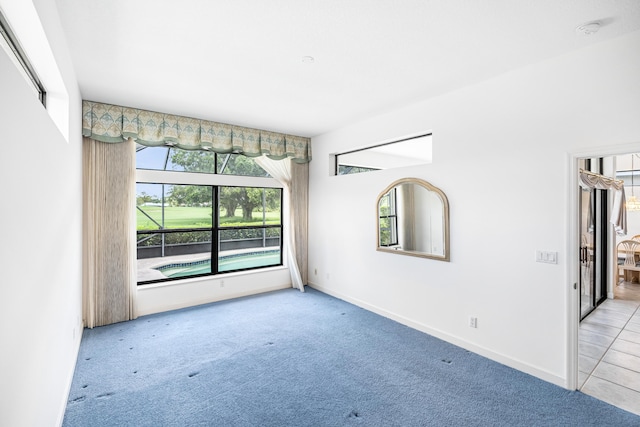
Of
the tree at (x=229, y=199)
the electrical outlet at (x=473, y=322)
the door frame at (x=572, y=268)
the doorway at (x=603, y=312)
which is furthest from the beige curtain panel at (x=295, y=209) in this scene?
the doorway at (x=603, y=312)

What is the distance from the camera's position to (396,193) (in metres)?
3.98

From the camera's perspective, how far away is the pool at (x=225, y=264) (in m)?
4.79

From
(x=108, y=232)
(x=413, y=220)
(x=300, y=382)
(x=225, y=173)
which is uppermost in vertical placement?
(x=225, y=173)

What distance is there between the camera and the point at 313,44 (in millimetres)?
2385

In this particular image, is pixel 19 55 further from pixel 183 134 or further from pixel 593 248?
pixel 593 248

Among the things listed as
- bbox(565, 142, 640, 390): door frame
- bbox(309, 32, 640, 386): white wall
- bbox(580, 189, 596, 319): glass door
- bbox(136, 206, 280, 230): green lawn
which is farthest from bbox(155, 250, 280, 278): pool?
bbox(580, 189, 596, 319): glass door

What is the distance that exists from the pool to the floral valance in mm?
1740

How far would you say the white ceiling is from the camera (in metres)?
1.96

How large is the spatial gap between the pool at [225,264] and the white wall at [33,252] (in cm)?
238

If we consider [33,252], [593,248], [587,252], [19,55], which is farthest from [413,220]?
[19,55]

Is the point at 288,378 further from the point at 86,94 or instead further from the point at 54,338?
the point at 86,94

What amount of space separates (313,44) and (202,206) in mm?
3170

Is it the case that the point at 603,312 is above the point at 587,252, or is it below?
below

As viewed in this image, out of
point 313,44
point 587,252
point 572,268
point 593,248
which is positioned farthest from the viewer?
point 593,248
